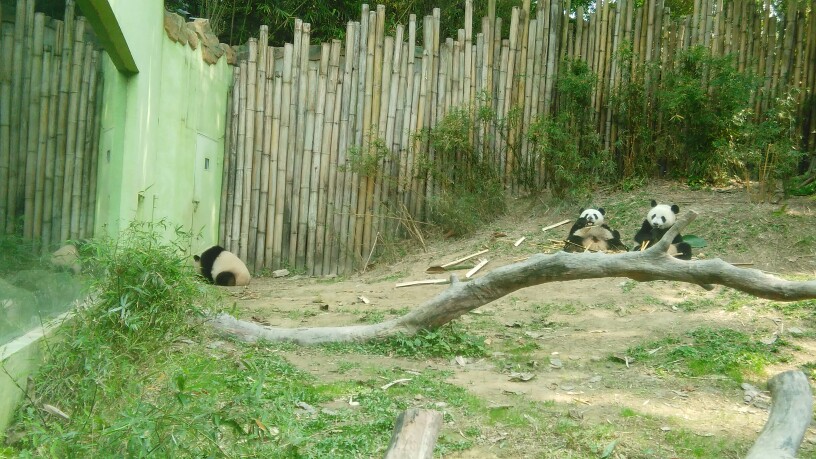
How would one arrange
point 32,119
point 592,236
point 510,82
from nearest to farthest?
point 32,119 < point 592,236 < point 510,82

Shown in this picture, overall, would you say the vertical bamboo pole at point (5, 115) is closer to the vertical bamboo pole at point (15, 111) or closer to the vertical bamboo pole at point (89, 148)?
the vertical bamboo pole at point (15, 111)

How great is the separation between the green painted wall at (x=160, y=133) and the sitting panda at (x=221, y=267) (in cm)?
22

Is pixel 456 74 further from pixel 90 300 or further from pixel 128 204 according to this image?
pixel 90 300

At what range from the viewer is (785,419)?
3520 mm

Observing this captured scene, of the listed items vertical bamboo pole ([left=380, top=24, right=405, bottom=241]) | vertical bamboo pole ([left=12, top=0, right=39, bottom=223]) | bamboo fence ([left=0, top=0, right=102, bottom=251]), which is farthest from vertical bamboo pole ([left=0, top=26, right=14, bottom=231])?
vertical bamboo pole ([left=380, top=24, right=405, bottom=241])

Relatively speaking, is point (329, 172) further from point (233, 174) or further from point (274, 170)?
point (233, 174)

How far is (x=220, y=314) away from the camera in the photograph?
520cm

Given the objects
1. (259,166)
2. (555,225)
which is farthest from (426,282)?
(259,166)

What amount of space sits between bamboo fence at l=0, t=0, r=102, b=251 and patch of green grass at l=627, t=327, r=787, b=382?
3.82 meters

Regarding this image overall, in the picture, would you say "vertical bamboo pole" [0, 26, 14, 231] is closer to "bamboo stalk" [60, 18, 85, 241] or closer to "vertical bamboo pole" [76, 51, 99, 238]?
"bamboo stalk" [60, 18, 85, 241]

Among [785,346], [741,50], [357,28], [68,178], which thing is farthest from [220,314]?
[741,50]

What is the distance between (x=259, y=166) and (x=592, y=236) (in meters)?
3.97

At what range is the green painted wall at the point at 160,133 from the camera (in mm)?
5688

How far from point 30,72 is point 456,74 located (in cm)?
Answer: 588
